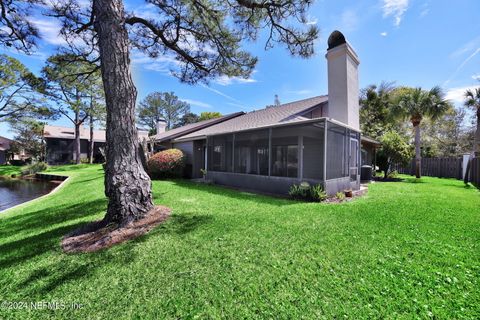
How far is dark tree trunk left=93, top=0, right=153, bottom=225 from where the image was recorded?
4.81 m

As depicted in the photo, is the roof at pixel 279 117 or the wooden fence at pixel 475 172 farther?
the wooden fence at pixel 475 172

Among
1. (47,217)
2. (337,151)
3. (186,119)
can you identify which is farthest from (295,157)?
(186,119)

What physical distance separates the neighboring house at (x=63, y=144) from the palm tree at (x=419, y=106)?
29037mm

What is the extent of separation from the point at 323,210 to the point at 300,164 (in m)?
2.58

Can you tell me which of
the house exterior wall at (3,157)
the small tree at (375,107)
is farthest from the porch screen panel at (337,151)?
the house exterior wall at (3,157)

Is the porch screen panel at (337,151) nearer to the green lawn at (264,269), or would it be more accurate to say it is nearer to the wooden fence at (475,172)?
the green lawn at (264,269)

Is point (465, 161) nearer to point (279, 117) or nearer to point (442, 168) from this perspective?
point (442, 168)

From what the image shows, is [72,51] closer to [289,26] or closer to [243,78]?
[243,78]

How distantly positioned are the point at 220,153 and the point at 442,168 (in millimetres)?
17291

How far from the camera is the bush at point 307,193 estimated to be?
24.7ft

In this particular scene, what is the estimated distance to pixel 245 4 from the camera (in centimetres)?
633

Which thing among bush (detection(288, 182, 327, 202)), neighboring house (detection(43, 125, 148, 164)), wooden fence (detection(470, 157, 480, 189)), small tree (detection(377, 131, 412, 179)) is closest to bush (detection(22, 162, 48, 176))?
neighboring house (detection(43, 125, 148, 164))

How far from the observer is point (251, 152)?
10719 millimetres

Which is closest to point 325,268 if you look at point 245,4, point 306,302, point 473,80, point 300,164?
point 306,302
